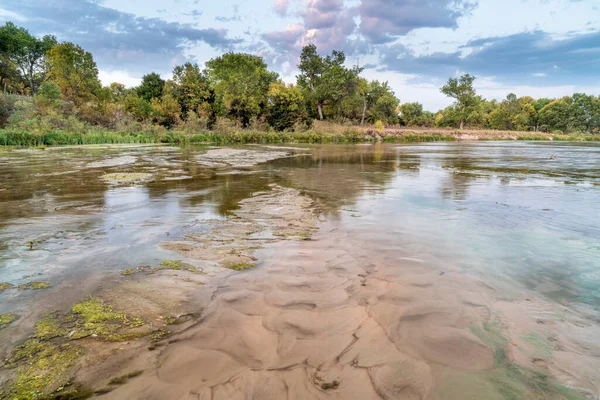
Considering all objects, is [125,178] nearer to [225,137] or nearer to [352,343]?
[352,343]

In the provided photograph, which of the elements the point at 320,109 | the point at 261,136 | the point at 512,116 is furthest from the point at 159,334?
the point at 512,116

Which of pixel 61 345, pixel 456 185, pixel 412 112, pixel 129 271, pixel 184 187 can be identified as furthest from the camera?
pixel 412 112

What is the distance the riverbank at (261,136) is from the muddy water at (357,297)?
24.8 meters

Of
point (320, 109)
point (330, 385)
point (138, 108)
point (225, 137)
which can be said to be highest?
point (320, 109)

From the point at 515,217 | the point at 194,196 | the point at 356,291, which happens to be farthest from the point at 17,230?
the point at 515,217

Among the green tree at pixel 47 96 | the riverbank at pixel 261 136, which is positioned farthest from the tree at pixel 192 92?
the green tree at pixel 47 96

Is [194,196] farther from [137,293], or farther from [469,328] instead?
[469,328]

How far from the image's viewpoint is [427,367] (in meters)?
2.06

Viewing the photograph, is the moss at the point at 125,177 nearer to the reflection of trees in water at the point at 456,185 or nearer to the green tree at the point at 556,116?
the reflection of trees in water at the point at 456,185

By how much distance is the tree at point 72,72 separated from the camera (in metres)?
39.3

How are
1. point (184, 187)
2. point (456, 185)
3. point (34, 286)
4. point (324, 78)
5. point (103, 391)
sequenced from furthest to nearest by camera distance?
point (324, 78), point (456, 185), point (184, 187), point (34, 286), point (103, 391)

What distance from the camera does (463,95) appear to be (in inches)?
3022

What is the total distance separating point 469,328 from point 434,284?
2.51ft

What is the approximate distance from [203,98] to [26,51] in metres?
41.0
